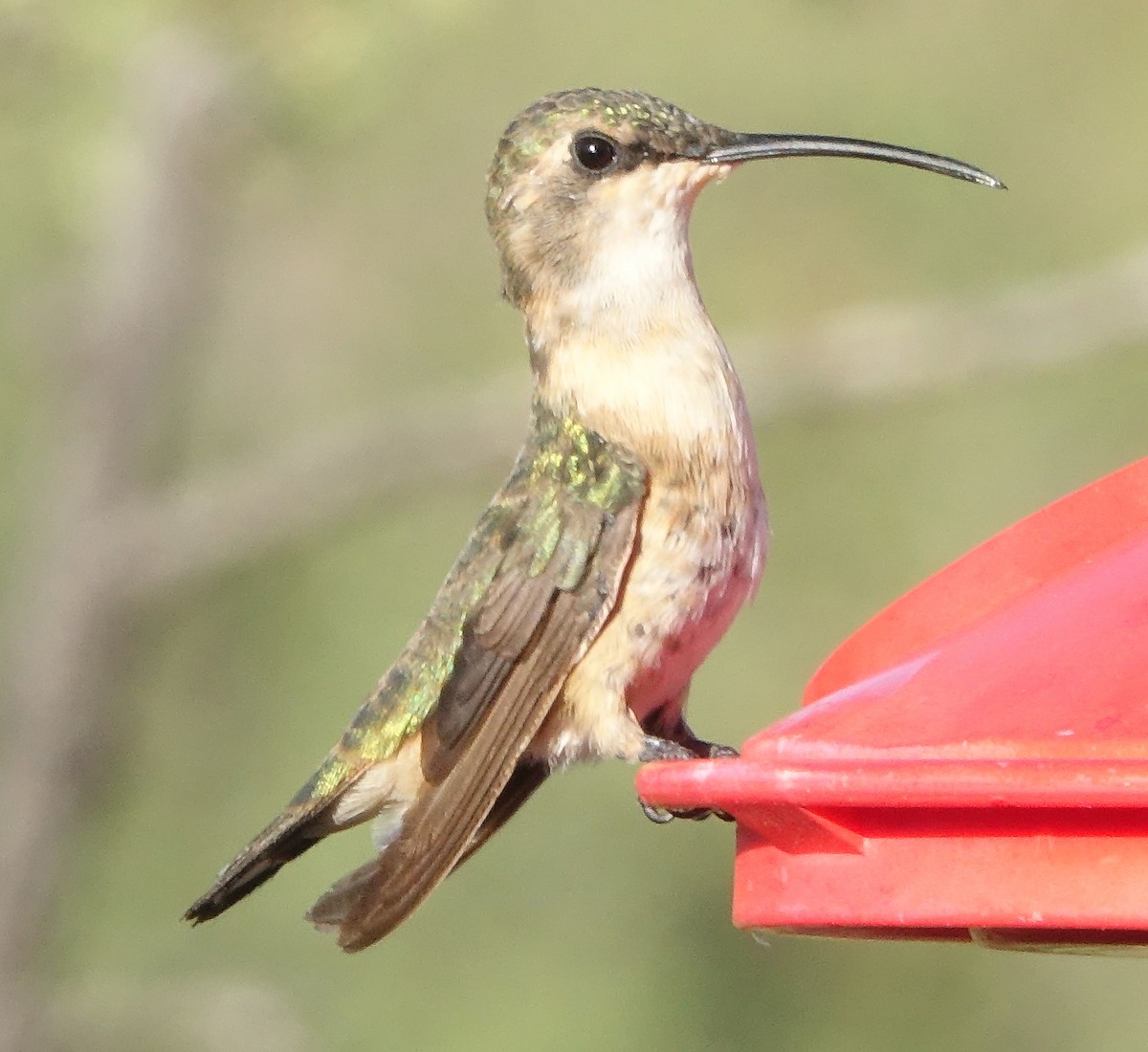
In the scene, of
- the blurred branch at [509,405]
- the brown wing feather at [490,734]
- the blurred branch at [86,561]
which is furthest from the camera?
the blurred branch at [86,561]

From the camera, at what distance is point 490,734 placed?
3.17m

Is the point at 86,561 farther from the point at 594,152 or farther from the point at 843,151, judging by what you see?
the point at 843,151

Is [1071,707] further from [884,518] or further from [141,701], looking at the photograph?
[884,518]

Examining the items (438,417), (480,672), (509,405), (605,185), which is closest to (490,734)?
(480,672)

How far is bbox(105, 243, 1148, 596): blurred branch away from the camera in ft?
16.7

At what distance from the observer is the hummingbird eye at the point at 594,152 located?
3652 millimetres

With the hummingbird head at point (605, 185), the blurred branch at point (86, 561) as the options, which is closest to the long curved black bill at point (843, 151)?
the hummingbird head at point (605, 185)

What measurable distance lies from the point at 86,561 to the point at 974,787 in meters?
4.58

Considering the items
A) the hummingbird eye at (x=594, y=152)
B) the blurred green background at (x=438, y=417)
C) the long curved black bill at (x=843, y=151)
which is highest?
the hummingbird eye at (x=594, y=152)

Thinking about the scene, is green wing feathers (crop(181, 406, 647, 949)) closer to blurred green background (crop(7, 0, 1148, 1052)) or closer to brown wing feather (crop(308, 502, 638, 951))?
brown wing feather (crop(308, 502, 638, 951))

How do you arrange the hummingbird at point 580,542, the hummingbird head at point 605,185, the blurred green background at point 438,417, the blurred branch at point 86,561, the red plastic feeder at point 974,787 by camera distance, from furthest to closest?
the blurred branch at point 86,561, the blurred green background at point 438,417, the hummingbird head at point 605,185, the hummingbird at point 580,542, the red plastic feeder at point 974,787

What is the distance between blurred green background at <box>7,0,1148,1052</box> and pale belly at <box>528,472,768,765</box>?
6.21ft

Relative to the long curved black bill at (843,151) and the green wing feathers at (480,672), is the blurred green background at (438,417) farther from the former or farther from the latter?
the green wing feathers at (480,672)

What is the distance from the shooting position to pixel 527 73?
29.2ft
